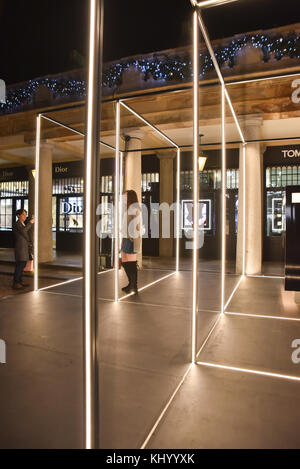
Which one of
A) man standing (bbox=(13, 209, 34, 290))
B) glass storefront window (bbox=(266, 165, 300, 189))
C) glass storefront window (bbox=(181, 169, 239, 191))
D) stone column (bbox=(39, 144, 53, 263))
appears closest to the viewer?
man standing (bbox=(13, 209, 34, 290))

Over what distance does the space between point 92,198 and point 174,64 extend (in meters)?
7.83

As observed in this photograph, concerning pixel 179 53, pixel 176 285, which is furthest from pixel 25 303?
pixel 179 53

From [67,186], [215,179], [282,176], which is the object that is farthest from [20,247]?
[282,176]

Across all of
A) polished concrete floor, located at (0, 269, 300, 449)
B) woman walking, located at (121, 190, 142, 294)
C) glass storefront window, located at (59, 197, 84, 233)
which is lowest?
polished concrete floor, located at (0, 269, 300, 449)

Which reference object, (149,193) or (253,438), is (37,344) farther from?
(149,193)

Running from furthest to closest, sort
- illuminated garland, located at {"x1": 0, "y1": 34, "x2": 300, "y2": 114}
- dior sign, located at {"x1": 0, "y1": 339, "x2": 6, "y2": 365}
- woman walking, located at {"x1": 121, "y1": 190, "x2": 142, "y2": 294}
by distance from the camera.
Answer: illuminated garland, located at {"x1": 0, "y1": 34, "x2": 300, "y2": 114} → woman walking, located at {"x1": 121, "y1": 190, "x2": 142, "y2": 294} → dior sign, located at {"x1": 0, "y1": 339, "x2": 6, "y2": 365}

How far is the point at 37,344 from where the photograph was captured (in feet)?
11.0

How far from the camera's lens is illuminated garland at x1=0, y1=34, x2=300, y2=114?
7.16 m

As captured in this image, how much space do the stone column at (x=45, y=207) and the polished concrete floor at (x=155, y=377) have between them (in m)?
6.03

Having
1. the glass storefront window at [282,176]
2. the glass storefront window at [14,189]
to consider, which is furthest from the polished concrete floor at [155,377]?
the glass storefront window at [14,189]

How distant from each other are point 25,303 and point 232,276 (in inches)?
195

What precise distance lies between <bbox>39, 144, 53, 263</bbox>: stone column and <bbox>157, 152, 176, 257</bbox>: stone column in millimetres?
3972

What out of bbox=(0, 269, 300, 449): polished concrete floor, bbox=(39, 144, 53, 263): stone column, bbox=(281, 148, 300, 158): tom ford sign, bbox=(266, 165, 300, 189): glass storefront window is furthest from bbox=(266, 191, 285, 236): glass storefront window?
bbox=(39, 144, 53, 263): stone column

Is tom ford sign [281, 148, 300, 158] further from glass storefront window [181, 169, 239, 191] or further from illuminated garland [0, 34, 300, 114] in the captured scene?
illuminated garland [0, 34, 300, 114]
